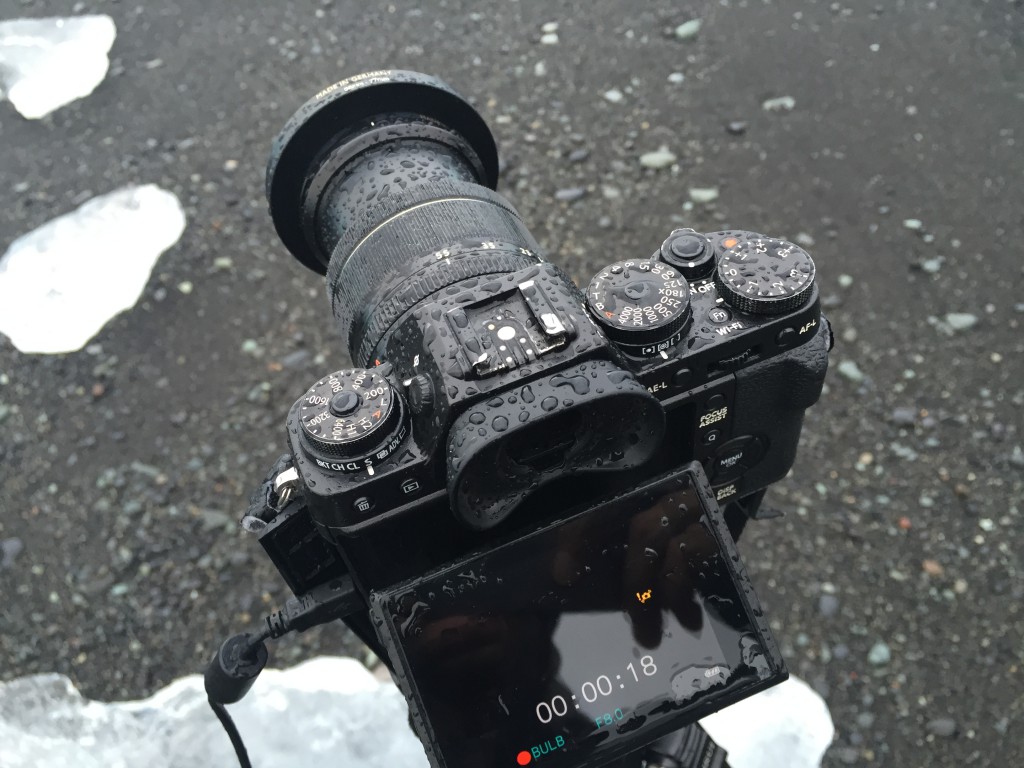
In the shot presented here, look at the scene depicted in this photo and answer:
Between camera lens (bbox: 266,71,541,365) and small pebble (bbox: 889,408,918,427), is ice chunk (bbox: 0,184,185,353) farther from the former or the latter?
small pebble (bbox: 889,408,918,427)

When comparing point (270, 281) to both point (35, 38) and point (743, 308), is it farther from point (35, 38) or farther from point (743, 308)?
point (743, 308)

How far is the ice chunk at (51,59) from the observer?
4.59 m

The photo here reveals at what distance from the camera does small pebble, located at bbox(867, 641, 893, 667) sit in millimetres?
2770

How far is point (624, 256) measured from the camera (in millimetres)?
3742

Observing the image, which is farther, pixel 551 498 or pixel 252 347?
pixel 252 347

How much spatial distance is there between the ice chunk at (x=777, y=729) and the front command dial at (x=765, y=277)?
151 centimetres

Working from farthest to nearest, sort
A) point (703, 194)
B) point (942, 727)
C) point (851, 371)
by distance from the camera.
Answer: point (703, 194), point (851, 371), point (942, 727)

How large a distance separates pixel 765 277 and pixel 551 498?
578 millimetres

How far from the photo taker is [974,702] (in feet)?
8.74

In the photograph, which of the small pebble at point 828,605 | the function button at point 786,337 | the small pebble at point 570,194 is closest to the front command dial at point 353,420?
the function button at point 786,337

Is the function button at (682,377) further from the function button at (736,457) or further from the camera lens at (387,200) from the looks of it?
the camera lens at (387,200)

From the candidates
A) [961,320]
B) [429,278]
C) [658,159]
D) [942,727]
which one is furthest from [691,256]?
[658,159]

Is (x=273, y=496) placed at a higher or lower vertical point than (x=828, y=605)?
higher

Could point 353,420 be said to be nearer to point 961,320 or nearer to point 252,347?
point 252,347
